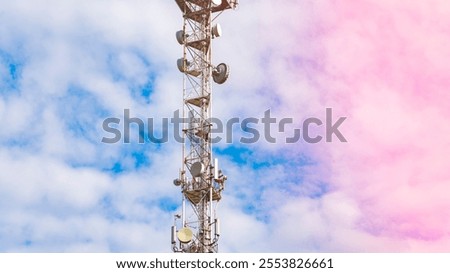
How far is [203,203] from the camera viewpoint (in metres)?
58.0

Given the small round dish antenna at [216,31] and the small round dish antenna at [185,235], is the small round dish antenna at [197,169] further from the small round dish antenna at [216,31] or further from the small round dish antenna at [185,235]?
the small round dish antenna at [216,31]

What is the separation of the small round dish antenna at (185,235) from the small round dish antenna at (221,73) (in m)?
13.1

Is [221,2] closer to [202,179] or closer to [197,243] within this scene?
[202,179]

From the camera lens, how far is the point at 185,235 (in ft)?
182

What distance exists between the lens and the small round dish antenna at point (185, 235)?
55.4 metres

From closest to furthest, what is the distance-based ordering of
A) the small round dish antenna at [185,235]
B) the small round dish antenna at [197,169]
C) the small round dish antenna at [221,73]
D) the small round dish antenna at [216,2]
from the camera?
the small round dish antenna at [185,235] < the small round dish antenna at [197,169] < the small round dish antenna at [221,73] < the small round dish antenna at [216,2]

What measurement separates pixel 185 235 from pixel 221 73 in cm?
1408

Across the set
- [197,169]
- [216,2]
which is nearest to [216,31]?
[216,2]

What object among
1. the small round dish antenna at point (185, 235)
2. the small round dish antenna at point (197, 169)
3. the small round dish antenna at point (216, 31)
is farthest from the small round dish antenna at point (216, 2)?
the small round dish antenna at point (185, 235)

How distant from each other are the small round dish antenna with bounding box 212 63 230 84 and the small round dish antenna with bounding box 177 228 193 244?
13126 mm
